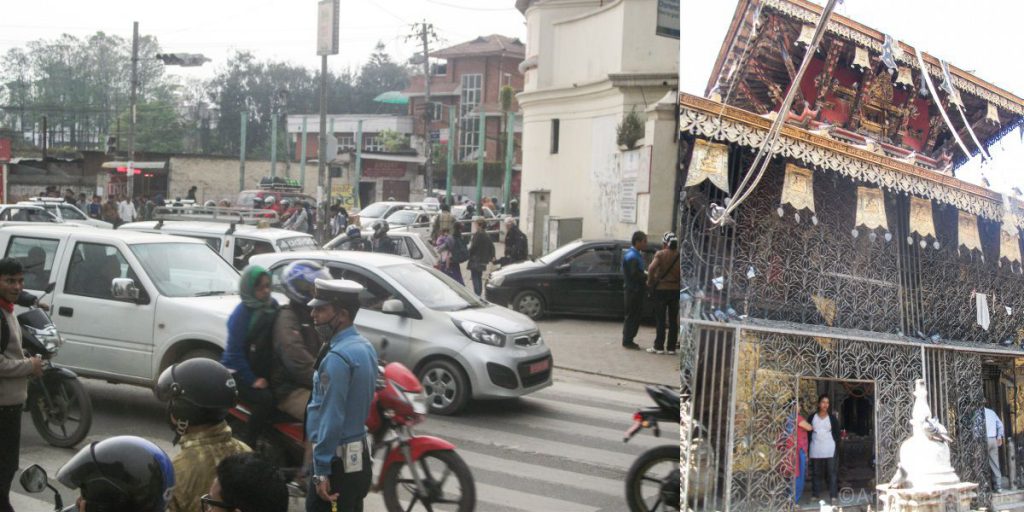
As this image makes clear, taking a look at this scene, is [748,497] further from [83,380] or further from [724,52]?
[83,380]

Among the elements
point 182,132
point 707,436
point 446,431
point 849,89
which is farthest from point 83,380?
point 849,89

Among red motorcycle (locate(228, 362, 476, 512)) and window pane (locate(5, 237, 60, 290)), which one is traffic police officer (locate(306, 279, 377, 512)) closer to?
red motorcycle (locate(228, 362, 476, 512))

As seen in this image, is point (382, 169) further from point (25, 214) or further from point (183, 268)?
point (25, 214)

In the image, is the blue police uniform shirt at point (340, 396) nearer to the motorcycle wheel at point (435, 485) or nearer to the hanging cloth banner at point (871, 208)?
the motorcycle wheel at point (435, 485)

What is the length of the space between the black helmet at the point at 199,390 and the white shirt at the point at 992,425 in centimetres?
150

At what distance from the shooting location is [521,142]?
206cm

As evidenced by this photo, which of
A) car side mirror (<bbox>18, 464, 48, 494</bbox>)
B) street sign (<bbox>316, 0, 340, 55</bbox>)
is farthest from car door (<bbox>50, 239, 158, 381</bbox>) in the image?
street sign (<bbox>316, 0, 340, 55</bbox>)

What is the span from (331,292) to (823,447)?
1050 millimetres

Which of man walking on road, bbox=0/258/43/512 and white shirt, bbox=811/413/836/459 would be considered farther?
man walking on road, bbox=0/258/43/512

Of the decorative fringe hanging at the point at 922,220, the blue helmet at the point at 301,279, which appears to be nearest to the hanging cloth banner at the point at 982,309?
the decorative fringe hanging at the point at 922,220

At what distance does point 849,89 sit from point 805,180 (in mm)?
174

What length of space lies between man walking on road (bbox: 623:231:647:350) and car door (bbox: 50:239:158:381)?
1.09 meters

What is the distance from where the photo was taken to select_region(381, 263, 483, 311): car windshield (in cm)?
238

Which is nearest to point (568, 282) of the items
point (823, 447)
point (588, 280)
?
point (588, 280)
